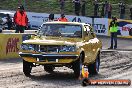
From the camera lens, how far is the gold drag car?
12.6 metres

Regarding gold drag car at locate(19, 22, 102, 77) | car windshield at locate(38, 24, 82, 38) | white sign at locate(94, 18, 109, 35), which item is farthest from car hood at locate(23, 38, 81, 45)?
white sign at locate(94, 18, 109, 35)

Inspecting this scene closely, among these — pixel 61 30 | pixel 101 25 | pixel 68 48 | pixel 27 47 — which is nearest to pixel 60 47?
pixel 68 48

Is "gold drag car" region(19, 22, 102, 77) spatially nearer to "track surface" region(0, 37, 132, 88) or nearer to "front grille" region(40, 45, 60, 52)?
"front grille" region(40, 45, 60, 52)

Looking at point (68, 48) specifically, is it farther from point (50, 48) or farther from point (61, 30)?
point (61, 30)

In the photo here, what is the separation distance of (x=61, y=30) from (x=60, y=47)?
4.43ft

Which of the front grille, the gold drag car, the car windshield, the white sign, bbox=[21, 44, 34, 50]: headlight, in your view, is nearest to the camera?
the gold drag car

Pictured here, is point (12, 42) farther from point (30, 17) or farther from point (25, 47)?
point (30, 17)

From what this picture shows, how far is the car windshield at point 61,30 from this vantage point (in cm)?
1388

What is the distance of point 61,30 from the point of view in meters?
14.0

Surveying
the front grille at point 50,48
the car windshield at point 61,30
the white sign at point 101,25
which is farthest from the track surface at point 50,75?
the white sign at point 101,25

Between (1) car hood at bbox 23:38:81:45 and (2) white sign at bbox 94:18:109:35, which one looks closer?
(1) car hood at bbox 23:38:81:45

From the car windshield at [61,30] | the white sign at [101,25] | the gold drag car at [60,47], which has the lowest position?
the white sign at [101,25]

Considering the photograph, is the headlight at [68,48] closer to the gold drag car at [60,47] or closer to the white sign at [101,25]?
the gold drag car at [60,47]

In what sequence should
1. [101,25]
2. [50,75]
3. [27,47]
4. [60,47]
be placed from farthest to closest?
[101,25] → [50,75] → [27,47] → [60,47]
